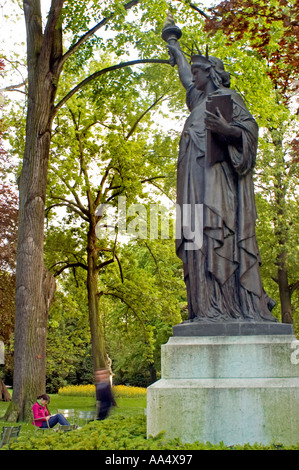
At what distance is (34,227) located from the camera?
13852 millimetres

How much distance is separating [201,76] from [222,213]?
1.69 meters

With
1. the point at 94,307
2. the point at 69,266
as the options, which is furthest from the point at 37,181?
the point at 69,266

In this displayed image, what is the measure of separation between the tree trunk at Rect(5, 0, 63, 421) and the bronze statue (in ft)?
27.5

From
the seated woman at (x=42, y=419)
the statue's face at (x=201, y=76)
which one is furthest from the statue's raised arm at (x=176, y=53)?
the seated woman at (x=42, y=419)

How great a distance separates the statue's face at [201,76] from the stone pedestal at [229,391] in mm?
2886

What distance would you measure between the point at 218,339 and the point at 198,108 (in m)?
2.64

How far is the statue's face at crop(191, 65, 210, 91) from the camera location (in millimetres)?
6031

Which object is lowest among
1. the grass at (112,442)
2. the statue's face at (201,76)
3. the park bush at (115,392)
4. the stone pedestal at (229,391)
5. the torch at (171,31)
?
the park bush at (115,392)

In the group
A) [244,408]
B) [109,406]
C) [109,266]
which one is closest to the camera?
[244,408]

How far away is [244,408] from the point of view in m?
4.64

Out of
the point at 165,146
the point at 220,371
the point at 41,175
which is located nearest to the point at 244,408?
the point at 220,371

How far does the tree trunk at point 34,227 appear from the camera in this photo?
1300cm

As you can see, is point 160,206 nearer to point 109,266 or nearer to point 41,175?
point 109,266

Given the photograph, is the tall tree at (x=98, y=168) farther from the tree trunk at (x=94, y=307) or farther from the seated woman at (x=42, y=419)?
the seated woman at (x=42, y=419)
